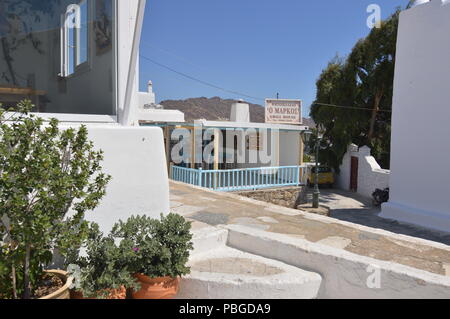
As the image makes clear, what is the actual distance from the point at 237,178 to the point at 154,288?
859 centimetres

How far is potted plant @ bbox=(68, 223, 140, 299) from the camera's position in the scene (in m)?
2.64

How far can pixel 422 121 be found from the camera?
889 cm

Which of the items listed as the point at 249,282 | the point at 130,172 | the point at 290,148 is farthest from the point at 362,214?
Answer: the point at 130,172

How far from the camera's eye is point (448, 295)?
2.62 meters

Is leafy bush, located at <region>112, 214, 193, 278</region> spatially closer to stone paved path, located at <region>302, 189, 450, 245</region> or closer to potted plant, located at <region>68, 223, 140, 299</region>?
potted plant, located at <region>68, 223, 140, 299</region>

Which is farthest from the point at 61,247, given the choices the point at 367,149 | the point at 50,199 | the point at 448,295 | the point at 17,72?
the point at 367,149

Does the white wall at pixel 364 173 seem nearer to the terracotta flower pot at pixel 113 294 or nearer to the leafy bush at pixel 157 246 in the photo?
the leafy bush at pixel 157 246

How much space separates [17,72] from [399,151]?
9208 millimetres

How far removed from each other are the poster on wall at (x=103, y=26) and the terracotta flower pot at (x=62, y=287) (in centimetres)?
245

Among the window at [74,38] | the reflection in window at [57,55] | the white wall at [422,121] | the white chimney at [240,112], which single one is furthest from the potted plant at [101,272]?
the white chimney at [240,112]

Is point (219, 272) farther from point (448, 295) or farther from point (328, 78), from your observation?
point (328, 78)

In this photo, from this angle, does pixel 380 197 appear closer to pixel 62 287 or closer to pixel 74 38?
pixel 74 38

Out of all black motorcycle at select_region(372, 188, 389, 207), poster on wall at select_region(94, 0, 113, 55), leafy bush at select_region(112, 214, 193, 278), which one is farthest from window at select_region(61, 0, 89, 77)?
black motorcycle at select_region(372, 188, 389, 207)
